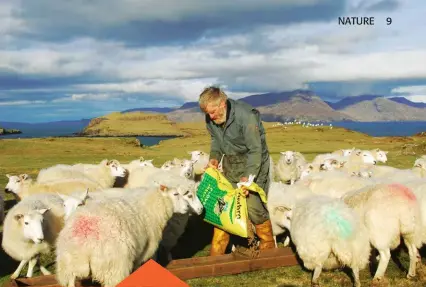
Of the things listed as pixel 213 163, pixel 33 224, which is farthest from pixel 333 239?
pixel 33 224

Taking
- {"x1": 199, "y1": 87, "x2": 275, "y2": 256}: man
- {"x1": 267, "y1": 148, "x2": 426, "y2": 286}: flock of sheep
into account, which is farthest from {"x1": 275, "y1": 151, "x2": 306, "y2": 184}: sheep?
{"x1": 199, "y1": 87, "x2": 275, "y2": 256}: man

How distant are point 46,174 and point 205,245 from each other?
219 inches

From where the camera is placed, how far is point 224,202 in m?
7.52

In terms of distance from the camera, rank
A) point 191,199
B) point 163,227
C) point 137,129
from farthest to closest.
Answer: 1. point 137,129
2. point 191,199
3. point 163,227

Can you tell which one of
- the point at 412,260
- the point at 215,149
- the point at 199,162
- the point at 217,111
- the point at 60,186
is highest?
the point at 217,111

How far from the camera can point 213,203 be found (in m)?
7.81

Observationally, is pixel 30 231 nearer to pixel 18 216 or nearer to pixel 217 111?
pixel 18 216

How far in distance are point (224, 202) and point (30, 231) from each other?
334 centimetres

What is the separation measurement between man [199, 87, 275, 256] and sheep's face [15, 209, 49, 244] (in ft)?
10.0

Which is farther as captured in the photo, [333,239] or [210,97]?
[210,97]

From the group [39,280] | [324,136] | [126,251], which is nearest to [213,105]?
[126,251]

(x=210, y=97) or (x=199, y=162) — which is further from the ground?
(x=210, y=97)

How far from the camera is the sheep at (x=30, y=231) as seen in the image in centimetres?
748

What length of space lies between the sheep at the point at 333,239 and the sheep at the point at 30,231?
14.5 ft
